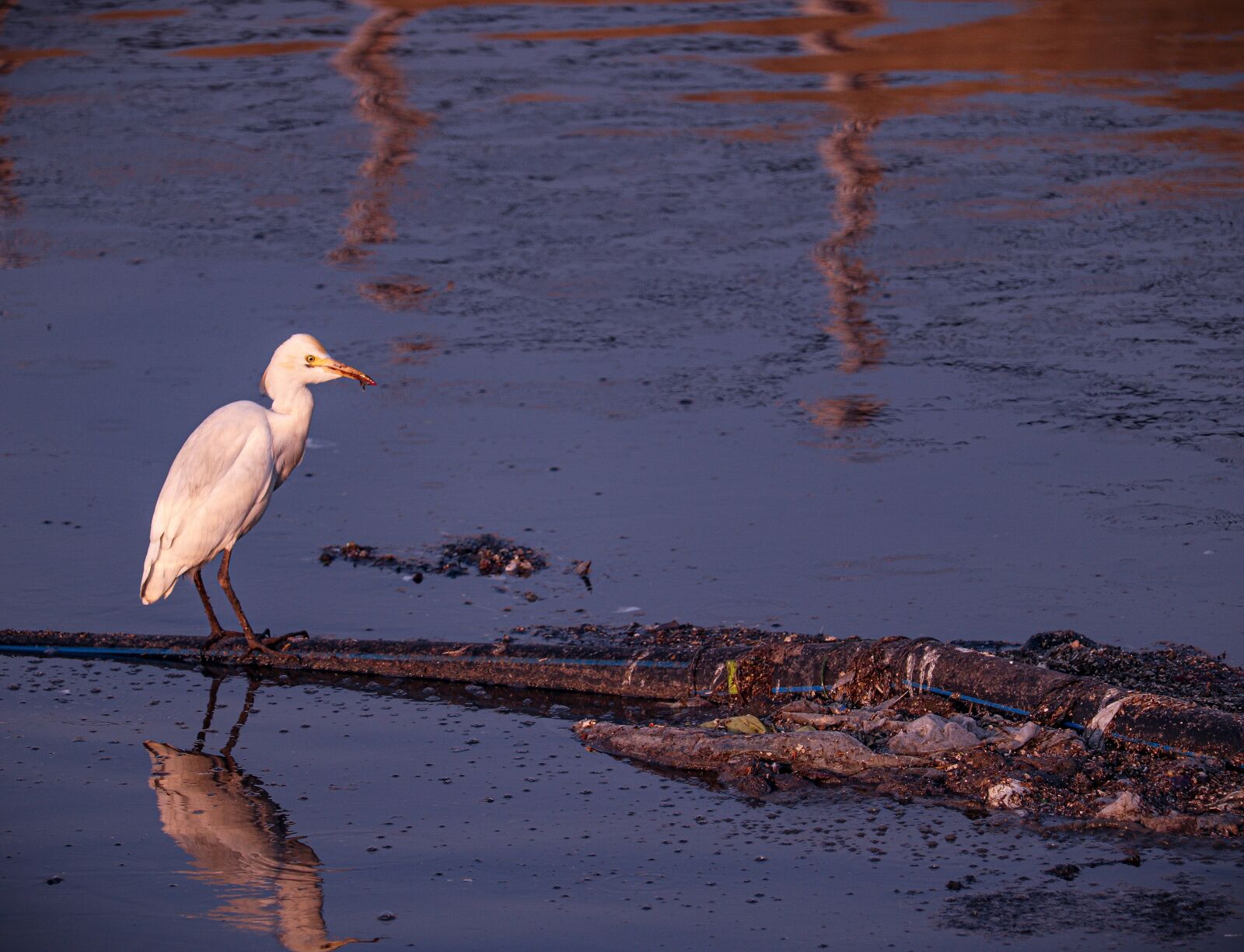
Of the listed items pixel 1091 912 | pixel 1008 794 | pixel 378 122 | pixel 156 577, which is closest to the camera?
pixel 1091 912

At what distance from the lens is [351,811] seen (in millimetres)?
5090

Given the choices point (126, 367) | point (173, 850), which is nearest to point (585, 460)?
point (126, 367)

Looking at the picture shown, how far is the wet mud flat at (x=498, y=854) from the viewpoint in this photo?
435cm

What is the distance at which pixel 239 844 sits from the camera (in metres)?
4.89

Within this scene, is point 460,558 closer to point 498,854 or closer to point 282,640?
point 282,640

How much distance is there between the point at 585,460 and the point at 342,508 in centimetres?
121

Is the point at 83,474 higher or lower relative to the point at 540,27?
lower

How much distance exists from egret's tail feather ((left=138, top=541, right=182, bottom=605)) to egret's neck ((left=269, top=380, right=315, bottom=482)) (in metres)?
0.62

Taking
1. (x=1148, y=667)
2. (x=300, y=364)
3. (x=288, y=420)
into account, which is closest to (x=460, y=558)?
(x=288, y=420)

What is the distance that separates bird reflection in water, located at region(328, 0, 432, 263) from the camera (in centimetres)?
1213

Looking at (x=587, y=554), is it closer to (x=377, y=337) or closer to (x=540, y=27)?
(x=377, y=337)

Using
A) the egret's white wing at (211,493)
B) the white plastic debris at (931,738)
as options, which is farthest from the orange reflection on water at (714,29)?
the white plastic debris at (931,738)

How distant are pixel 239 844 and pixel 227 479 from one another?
6.74 feet

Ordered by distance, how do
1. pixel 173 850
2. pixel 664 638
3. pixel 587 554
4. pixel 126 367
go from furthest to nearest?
pixel 126 367 → pixel 587 554 → pixel 664 638 → pixel 173 850
